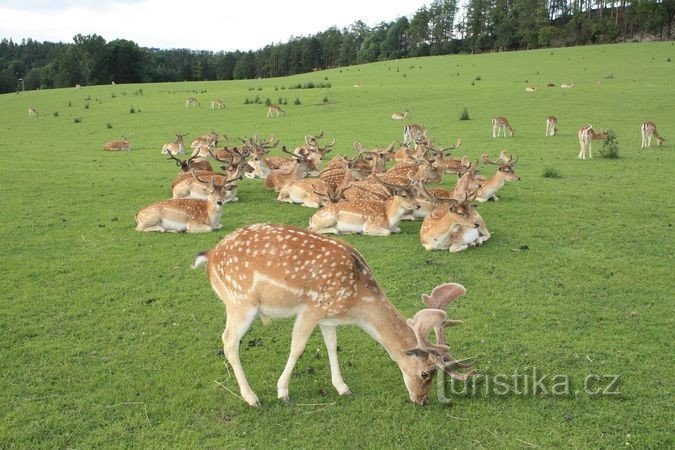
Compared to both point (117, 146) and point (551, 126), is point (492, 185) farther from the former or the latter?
point (117, 146)

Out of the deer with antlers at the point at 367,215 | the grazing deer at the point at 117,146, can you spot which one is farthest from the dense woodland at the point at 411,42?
the deer with antlers at the point at 367,215

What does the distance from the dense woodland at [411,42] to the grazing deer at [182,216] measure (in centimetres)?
6842

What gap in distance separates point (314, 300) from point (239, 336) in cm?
68

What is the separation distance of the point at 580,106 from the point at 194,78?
273ft

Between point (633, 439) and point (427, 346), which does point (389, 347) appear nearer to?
point (427, 346)

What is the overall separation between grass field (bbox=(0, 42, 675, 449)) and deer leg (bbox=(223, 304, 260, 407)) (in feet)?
0.52

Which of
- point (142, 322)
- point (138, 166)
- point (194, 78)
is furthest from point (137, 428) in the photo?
point (194, 78)

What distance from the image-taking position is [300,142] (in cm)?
2091

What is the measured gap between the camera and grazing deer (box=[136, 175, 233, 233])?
1006 cm

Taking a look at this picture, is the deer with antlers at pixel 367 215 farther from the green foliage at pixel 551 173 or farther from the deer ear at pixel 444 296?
the green foliage at pixel 551 173

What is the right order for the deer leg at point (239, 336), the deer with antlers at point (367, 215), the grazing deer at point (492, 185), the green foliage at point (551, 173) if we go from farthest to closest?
the green foliage at point (551, 173) < the grazing deer at point (492, 185) < the deer with antlers at point (367, 215) < the deer leg at point (239, 336)

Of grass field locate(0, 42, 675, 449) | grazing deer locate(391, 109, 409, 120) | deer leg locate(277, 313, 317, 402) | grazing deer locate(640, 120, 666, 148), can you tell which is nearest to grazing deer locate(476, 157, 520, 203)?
grass field locate(0, 42, 675, 449)

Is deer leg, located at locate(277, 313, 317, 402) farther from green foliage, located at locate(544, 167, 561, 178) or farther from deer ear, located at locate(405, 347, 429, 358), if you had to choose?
green foliage, located at locate(544, 167, 561, 178)

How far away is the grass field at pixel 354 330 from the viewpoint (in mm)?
4586
